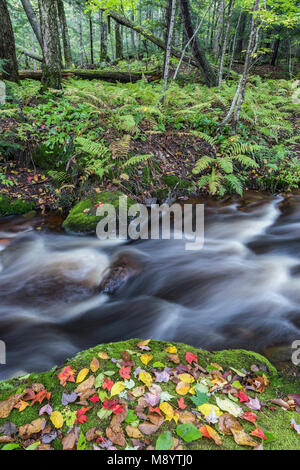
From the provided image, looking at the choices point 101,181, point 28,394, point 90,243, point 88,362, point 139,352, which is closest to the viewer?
point 28,394

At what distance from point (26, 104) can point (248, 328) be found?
809cm

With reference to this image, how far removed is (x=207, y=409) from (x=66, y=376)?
1071mm

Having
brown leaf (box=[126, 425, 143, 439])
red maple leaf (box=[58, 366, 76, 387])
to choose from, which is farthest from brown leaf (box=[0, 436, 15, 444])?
brown leaf (box=[126, 425, 143, 439])

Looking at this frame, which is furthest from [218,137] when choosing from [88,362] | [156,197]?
[88,362]

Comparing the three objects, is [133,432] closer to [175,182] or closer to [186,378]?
[186,378]

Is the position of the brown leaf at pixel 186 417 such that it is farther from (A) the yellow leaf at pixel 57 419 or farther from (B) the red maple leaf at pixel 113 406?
(A) the yellow leaf at pixel 57 419

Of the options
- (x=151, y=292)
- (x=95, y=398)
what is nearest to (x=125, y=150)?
(x=151, y=292)

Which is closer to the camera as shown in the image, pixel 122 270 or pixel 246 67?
pixel 122 270

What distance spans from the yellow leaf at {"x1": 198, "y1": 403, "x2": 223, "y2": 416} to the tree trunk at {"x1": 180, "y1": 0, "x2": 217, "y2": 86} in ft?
42.0

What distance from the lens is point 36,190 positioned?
6.90 meters

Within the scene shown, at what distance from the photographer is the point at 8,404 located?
1.95 m
